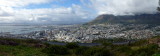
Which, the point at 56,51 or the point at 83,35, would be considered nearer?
the point at 56,51

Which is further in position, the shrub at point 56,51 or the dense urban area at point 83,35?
the dense urban area at point 83,35

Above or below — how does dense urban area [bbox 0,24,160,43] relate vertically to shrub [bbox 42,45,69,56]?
below

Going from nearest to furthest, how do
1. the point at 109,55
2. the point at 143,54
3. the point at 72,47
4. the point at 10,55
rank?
the point at 10,55, the point at 143,54, the point at 109,55, the point at 72,47

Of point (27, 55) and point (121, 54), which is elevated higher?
point (27, 55)

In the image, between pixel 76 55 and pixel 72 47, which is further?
pixel 72 47

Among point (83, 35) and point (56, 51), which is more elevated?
point (56, 51)

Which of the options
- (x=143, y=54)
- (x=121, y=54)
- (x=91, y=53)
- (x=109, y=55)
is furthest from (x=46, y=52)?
(x=143, y=54)

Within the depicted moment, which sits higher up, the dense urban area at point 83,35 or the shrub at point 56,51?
the shrub at point 56,51

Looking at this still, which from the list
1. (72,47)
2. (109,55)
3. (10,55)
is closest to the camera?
(10,55)

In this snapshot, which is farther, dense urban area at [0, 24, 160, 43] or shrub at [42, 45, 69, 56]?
dense urban area at [0, 24, 160, 43]

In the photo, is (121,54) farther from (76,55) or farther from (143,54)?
(76,55)

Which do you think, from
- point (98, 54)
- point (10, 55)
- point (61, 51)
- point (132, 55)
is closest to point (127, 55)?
point (132, 55)
